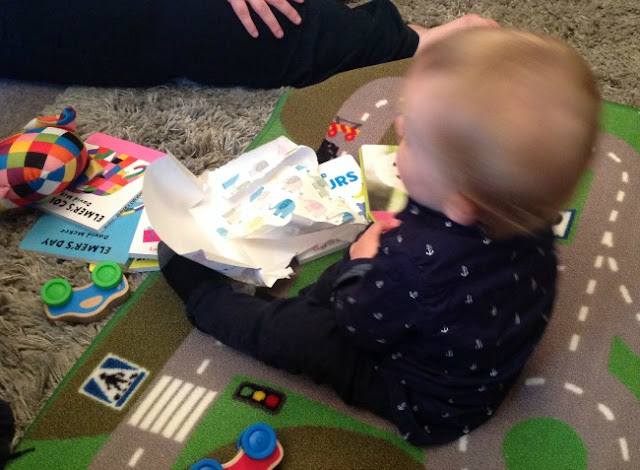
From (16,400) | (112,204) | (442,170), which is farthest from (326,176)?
(16,400)

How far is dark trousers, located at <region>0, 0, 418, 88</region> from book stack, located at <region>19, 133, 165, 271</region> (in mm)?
244

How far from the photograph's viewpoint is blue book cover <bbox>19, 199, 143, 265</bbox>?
0.94 m

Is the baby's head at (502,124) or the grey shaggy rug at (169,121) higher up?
the baby's head at (502,124)

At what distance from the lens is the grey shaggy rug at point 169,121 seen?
0.83m

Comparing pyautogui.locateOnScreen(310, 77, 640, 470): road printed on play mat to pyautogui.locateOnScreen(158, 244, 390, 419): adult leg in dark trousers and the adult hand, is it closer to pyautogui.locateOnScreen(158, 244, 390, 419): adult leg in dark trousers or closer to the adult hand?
pyautogui.locateOnScreen(158, 244, 390, 419): adult leg in dark trousers

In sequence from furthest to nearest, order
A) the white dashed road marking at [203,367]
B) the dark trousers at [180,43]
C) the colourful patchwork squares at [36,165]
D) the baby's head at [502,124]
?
the dark trousers at [180,43], the colourful patchwork squares at [36,165], the white dashed road marking at [203,367], the baby's head at [502,124]

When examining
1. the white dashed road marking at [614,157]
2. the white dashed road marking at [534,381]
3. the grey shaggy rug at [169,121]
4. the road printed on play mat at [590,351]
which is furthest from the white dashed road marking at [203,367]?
the white dashed road marking at [614,157]

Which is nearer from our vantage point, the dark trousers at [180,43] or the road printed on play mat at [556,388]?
the road printed on play mat at [556,388]

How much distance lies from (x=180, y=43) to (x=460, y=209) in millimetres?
809

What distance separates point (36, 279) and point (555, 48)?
787 millimetres

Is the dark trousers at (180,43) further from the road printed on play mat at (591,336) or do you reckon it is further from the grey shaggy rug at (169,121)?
the road printed on play mat at (591,336)

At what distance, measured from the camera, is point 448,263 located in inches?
23.7

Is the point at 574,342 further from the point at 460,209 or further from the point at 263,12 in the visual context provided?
the point at 263,12

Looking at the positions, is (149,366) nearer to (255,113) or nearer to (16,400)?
(16,400)
